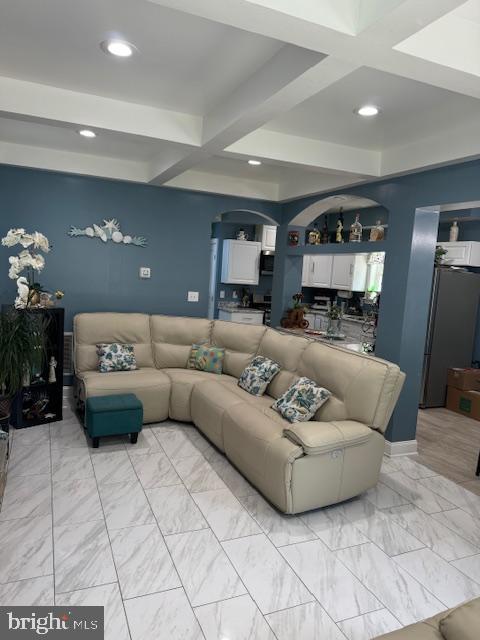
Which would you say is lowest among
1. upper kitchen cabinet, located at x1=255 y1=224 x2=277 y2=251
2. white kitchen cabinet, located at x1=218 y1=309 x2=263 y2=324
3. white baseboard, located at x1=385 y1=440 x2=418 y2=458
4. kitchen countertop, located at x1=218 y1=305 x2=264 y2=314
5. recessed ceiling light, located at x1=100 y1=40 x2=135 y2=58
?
white baseboard, located at x1=385 y1=440 x2=418 y2=458

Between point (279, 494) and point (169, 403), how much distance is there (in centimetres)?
183

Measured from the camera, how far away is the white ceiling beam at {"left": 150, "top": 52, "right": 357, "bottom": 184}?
6.49 ft

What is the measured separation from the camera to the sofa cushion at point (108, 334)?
4594mm

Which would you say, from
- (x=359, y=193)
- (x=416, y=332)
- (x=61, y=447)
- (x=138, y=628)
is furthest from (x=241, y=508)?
(x=359, y=193)

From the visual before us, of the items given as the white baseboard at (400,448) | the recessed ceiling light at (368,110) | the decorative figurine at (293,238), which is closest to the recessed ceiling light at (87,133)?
the recessed ceiling light at (368,110)

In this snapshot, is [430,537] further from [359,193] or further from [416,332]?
[359,193]

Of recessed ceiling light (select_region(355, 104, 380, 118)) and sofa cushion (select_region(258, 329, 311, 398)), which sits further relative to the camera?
sofa cushion (select_region(258, 329, 311, 398))

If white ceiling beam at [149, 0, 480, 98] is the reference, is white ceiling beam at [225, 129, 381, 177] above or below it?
above

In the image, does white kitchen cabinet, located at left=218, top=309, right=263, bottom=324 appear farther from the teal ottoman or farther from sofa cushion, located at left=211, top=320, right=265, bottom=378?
the teal ottoman

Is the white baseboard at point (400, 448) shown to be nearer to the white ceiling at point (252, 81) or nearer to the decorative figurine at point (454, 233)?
the white ceiling at point (252, 81)

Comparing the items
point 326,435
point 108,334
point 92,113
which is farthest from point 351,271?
point 92,113

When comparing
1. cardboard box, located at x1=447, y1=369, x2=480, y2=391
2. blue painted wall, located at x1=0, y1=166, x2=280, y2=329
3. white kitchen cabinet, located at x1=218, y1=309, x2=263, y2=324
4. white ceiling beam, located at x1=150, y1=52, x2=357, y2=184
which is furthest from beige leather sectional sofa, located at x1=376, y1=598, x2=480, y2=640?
white kitchen cabinet, located at x1=218, y1=309, x2=263, y2=324

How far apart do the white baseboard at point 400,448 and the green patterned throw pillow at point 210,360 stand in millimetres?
1812

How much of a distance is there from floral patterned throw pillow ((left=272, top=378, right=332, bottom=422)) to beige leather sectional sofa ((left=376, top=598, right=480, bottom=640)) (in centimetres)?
199
